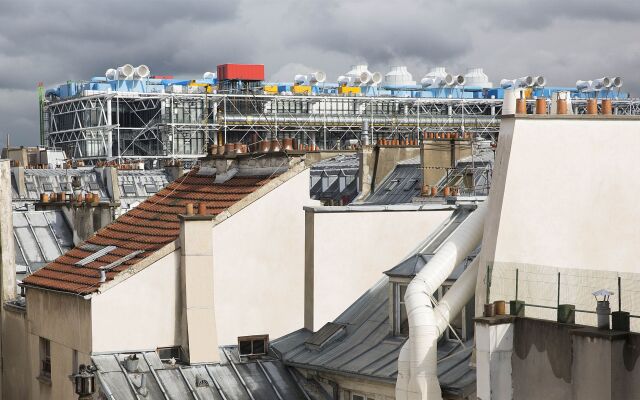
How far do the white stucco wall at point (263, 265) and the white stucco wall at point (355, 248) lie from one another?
1048 millimetres

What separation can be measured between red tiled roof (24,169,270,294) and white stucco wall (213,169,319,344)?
1.71 ft

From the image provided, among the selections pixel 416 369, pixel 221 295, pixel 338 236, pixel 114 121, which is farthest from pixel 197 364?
pixel 114 121

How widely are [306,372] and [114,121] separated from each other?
11929cm

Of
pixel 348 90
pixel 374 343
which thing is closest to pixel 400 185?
pixel 374 343

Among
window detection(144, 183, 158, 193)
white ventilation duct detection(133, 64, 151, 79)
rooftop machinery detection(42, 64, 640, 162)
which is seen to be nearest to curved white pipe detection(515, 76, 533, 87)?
rooftop machinery detection(42, 64, 640, 162)

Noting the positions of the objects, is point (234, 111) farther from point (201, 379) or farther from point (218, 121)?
point (201, 379)

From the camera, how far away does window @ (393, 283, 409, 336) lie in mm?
21531

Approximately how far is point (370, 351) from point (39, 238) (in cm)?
1655

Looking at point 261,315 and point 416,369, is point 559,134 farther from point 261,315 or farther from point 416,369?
point 261,315

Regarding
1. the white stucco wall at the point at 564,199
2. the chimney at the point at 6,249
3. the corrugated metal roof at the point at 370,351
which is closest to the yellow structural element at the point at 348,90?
the chimney at the point at 6,249

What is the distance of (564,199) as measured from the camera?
17.8 meters

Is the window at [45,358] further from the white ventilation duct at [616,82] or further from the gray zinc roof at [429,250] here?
the white ventilation duct at [616,82]

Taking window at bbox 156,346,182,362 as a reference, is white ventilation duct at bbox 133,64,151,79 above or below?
above

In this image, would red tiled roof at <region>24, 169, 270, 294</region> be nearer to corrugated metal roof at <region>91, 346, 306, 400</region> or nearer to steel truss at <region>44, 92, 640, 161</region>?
corrugated metal roof at <region>91, 346, 306, 400</region>
